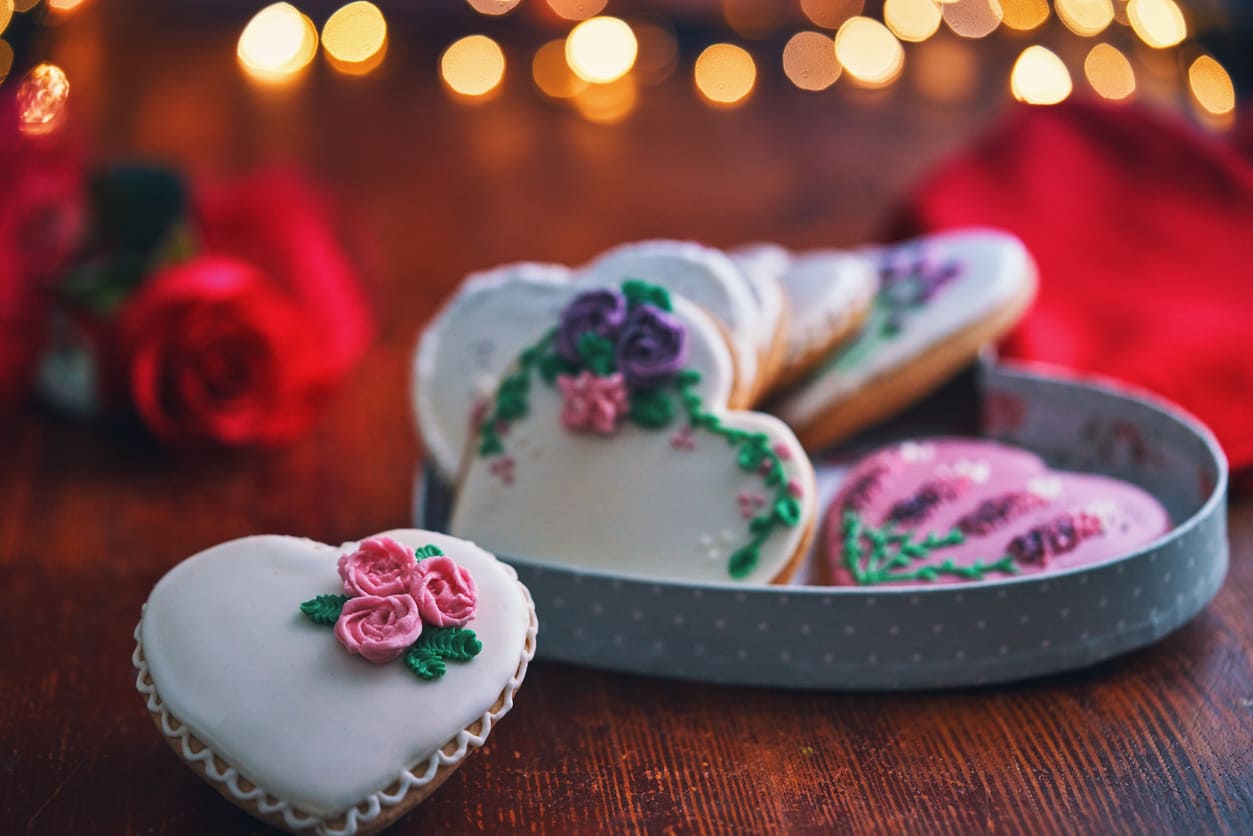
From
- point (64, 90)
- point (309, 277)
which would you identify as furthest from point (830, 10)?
point (64, 90)

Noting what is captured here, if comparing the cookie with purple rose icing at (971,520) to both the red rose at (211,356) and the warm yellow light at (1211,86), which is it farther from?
the warm yellow light at (1211,86)

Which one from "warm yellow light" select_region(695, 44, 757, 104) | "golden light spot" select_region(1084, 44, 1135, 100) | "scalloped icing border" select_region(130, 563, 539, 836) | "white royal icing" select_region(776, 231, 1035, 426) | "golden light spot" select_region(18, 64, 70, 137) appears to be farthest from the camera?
"warm yellow light" select_region(695, 44, 757, 104)

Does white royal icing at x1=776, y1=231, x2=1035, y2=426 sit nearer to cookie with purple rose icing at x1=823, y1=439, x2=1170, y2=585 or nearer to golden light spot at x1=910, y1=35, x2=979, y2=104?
cookie with purple rose icing at x1=823, y1=439, x2=1170, y2=585

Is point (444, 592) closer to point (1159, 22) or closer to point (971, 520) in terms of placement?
point (971, 520)

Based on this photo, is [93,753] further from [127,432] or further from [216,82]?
[216,82]

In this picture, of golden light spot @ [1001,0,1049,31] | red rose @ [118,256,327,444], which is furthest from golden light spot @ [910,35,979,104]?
red rose @ [118,256,327,444]
